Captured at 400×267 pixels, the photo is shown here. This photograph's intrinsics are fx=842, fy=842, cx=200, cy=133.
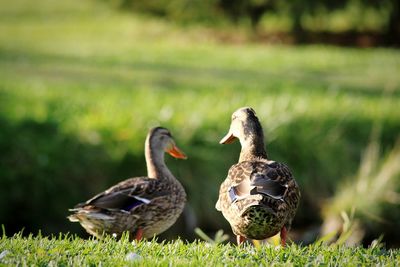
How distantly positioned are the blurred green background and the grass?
665 millimetres

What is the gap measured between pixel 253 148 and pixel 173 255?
116 cm

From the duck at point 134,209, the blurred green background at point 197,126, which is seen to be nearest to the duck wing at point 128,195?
the duck at point 134,209

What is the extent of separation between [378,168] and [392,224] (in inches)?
24.3

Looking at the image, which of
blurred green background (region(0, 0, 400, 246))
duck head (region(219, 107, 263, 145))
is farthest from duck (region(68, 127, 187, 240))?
blurred green background (region(0, 0, 400, 246))

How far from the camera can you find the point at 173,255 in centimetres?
443

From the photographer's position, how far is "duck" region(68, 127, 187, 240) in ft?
18.1

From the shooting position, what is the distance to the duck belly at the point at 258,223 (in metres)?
4.55

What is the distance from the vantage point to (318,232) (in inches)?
352

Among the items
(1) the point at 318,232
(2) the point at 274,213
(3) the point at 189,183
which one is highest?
(2) the point at 274,213

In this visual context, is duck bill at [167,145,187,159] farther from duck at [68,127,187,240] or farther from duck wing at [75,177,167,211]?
duck wing at [75,177,167,211]

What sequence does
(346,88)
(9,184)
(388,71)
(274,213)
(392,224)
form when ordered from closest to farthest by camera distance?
(274,213) < (9,184) < (392,224) < (346,88) < (388,71)

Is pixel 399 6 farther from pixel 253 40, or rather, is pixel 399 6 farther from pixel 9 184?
pixel 9 184

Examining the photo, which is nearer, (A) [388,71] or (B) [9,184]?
(B) [9,184]

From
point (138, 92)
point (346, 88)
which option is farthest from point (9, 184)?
point (346, 88)
